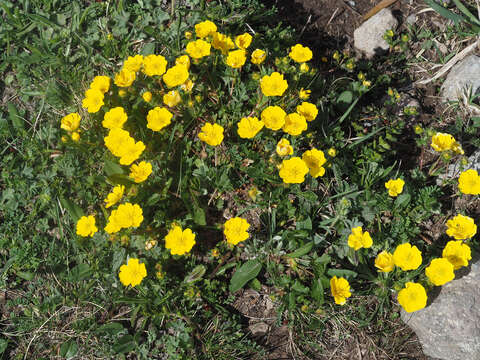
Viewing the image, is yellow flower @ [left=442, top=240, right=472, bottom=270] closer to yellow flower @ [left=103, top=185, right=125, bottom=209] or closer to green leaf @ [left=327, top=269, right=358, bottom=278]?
green leaf @ [left=327, top=269, right=358, bottom=278]

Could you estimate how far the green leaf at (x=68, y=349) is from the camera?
2961 mm

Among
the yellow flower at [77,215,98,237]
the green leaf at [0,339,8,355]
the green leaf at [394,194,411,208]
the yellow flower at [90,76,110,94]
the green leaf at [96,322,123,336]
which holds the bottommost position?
the green leaf at [0,339,8,355]

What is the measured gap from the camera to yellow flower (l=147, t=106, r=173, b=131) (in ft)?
10.4

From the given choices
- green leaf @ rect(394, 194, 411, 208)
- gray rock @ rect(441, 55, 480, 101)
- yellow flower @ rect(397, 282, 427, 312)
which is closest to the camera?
yellow flower @ rect(397, 282, 427, 312)

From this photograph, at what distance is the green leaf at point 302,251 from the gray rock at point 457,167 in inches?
49.6

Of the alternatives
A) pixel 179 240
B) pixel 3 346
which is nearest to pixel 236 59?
pixel 179 240

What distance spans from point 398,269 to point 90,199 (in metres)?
2.29

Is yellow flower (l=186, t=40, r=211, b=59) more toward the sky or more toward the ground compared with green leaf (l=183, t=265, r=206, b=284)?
more toward the sky

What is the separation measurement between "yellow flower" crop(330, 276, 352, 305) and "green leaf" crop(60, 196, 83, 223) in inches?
74.6

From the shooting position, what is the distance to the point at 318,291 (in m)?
2.93

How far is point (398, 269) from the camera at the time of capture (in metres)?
2.96

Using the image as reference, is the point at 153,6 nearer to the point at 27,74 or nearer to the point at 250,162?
the point at 27,74

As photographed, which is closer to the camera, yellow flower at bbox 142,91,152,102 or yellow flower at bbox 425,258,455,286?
yellow flower at bbox 425,258,455,286

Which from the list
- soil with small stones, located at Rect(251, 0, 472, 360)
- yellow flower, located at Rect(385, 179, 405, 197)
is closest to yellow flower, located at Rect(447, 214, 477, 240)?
soil with small stones, located at Rect(251, 0, 472, 360)
